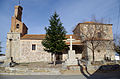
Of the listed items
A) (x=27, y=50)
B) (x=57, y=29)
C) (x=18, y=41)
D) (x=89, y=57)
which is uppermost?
(x=57, y=29)

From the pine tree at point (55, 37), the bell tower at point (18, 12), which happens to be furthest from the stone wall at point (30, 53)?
the bell tower at point (18, 12)

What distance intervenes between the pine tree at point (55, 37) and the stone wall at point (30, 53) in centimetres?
738

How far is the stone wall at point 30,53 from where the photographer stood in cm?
2009

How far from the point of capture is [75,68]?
1004 cm

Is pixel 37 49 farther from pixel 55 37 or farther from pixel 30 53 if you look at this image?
pixel 55 37

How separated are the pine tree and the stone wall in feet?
24.2

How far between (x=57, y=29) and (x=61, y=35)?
1076 millimetres

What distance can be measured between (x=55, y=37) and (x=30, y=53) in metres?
9.63

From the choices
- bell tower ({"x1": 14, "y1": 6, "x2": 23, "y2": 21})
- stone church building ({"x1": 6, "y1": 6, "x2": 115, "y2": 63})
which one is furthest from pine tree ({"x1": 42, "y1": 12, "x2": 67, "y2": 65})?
bell tower ({"x1": 14, "y1": 6, "x2": 23, "y2": 21})

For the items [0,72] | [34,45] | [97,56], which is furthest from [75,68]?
[34,45]

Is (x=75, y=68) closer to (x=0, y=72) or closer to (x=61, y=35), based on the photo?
(x=61, y=35)

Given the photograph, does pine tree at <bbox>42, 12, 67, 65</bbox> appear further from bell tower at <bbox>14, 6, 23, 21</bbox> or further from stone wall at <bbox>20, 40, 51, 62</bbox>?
bell tower at <bbox>14, 6, 23, 21</bbox>

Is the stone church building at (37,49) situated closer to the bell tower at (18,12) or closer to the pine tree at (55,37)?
the bell tower at (18,12)

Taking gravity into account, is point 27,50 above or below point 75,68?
above
